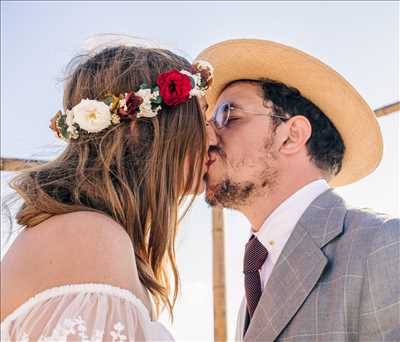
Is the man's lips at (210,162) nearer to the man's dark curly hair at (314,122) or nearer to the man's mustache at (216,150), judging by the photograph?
the man's mustache at (216,150)

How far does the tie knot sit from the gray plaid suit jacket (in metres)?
0.29

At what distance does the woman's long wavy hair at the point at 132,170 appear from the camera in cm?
186

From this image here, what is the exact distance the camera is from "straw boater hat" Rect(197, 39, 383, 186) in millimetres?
3252

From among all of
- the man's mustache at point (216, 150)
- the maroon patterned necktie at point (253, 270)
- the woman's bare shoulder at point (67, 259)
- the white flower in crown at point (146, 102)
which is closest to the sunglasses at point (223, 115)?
the man's mustache at point (216, 150)

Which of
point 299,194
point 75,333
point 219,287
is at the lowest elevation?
point 219,287

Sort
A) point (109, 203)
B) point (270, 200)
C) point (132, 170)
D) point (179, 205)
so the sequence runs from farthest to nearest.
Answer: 1. point (270, 200)
2. point (179, 205)
3. point (132, 170)
4. point (109, 203)

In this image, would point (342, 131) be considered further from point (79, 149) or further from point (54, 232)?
point (54, 232)

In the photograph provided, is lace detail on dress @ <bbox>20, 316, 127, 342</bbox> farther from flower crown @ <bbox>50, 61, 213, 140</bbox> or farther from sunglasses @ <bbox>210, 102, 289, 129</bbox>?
sunglasses @ <bbox>210, 102, 289, 129</bbox>

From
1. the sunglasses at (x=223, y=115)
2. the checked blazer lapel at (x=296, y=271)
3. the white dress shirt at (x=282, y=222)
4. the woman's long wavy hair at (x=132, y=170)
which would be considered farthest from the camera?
the sunglasses at (x=223, y=115)

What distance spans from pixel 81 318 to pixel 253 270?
1369 mm

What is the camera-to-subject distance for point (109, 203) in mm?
1843

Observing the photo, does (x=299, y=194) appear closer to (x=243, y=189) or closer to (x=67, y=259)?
(x=243, y=189)

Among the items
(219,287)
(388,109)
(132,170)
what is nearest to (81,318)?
(132,170)

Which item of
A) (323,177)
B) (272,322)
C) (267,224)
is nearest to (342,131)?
(323,177)
